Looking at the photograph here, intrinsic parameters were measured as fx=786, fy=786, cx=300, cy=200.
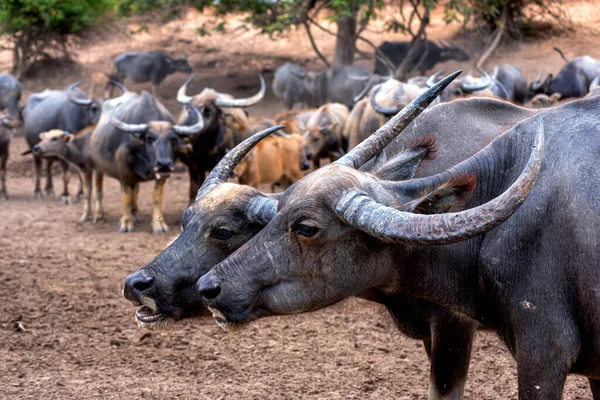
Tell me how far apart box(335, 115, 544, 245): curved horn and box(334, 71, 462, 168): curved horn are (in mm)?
531

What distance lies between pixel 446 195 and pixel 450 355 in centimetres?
119

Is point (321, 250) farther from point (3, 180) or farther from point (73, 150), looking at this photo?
point (3, 180)

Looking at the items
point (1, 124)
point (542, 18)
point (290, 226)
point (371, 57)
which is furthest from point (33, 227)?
point (542, 18)

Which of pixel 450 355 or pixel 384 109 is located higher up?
pixel 450 355

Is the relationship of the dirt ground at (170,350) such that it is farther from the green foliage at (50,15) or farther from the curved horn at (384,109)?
the green foliage at (50,15)

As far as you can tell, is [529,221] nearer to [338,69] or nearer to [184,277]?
[184,277]

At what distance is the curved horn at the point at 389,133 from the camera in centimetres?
390

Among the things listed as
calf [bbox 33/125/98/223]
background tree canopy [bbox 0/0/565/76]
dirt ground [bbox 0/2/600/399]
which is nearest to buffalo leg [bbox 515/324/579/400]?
dirt ground [bbox 0/2/600/399]

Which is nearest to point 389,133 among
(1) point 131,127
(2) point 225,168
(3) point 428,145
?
(3) point 428,145

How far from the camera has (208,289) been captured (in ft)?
11.4

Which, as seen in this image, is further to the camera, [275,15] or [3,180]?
[275,15]

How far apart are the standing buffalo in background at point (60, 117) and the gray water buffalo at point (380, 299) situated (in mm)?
10815

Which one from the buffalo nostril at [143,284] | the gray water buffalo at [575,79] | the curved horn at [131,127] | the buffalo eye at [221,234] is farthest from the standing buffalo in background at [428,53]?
the buffalo nostril at [143,284]

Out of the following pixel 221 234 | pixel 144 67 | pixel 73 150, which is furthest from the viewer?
pixel 144 67
